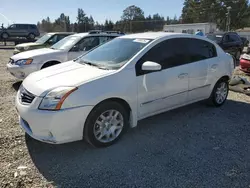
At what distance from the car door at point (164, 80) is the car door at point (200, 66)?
0.18 m

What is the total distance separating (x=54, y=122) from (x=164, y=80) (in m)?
1.91

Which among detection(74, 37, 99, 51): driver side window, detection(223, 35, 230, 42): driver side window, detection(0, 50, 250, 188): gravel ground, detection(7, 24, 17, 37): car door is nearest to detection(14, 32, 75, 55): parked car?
detection(74, 37, 99, 51): driver side window

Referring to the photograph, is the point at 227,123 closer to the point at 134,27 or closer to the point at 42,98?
the point at 42,98

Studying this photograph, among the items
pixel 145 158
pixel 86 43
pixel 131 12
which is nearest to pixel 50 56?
pixel 86 43

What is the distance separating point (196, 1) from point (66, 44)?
203 ft

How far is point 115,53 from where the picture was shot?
12.9 ft

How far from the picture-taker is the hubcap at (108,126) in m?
3.25

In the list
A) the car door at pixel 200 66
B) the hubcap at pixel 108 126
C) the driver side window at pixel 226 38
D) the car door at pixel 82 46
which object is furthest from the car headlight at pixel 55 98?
the driver side window at pixel 226 38

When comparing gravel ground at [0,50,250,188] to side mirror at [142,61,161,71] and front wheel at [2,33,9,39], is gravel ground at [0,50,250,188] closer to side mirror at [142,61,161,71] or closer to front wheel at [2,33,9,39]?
side mirror at [142,61,161,71]

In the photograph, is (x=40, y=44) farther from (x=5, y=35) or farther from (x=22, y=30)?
(x=22, y=30)

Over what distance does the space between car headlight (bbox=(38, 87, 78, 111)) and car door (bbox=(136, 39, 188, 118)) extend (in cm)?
113

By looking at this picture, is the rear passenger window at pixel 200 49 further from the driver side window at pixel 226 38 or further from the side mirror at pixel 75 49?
the driver side window at pixel 226 38

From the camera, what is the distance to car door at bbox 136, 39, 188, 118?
3.60 metres

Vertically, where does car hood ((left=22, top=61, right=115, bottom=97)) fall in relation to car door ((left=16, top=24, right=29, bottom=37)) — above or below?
below
